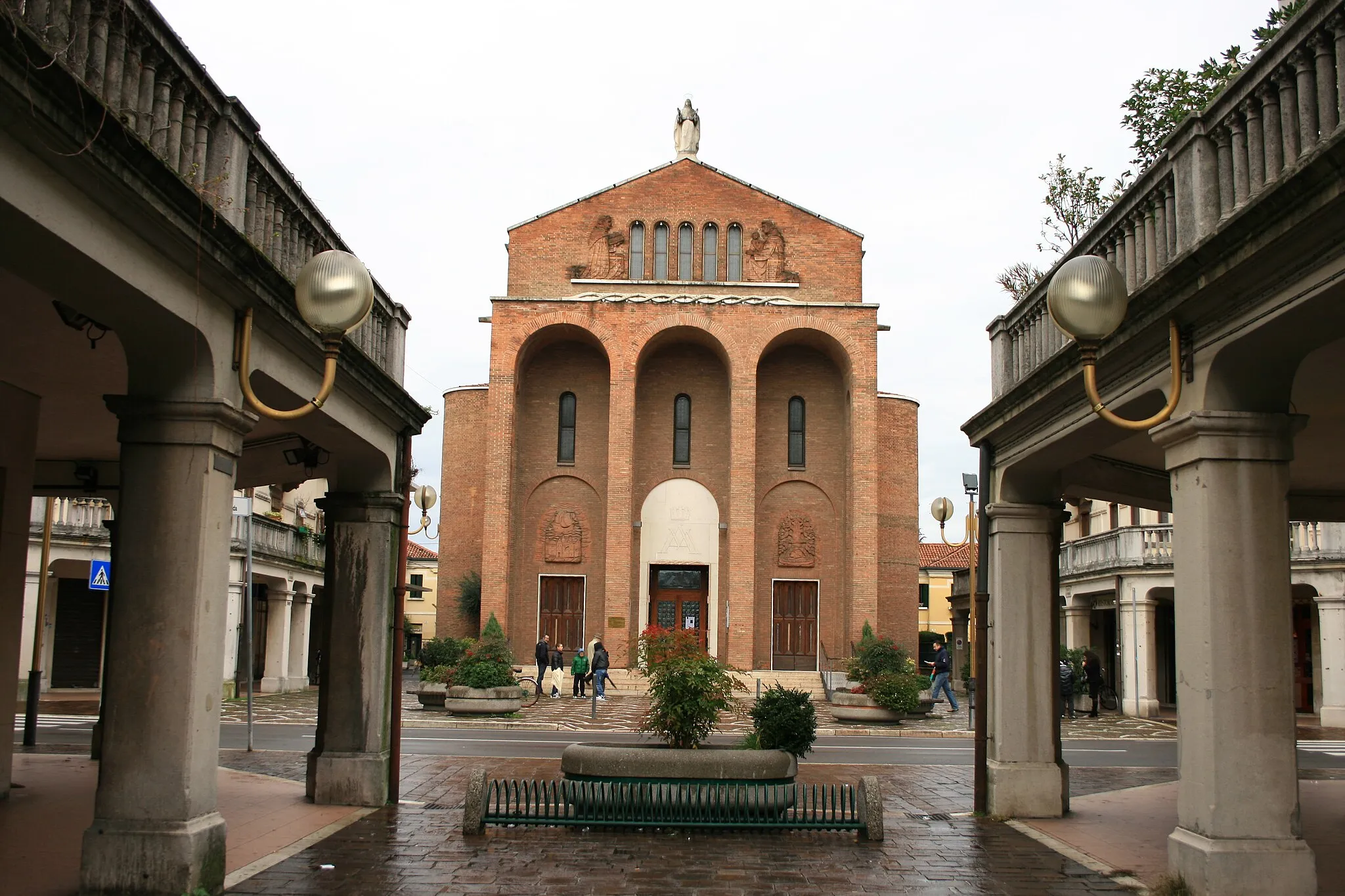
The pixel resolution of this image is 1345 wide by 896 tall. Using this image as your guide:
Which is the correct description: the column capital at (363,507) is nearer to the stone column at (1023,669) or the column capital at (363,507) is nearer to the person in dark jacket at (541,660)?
the stone column at (1023,669)

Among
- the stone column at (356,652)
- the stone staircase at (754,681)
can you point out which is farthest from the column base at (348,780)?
the stone staircase at (754,681)

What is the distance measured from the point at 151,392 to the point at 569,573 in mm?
32028

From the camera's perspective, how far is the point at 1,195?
5.44 metres

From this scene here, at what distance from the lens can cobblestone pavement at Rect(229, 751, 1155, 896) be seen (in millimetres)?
8430

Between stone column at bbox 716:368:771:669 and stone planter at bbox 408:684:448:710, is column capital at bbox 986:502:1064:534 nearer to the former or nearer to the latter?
stone planter at bbox 408:684:448:710

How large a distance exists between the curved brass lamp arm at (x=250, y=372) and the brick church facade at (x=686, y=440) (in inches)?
1185

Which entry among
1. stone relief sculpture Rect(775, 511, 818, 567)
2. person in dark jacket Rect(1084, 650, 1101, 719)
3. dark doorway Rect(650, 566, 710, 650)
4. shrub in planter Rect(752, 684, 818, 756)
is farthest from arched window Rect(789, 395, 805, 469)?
shrub in planter Rect(752, 684, 818, 756)

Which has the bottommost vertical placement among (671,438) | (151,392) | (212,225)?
(151,392)

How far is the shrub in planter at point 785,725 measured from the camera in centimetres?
1170

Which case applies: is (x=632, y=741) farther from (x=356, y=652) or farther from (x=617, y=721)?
(x=617, y=721)

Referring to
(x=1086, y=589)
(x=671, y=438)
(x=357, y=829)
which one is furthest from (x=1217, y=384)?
(x=671, y=438)

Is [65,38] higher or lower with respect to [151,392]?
higher

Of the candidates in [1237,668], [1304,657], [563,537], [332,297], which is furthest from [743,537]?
[332,297]

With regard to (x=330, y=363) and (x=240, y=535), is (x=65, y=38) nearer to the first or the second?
(x=330, y=363)
